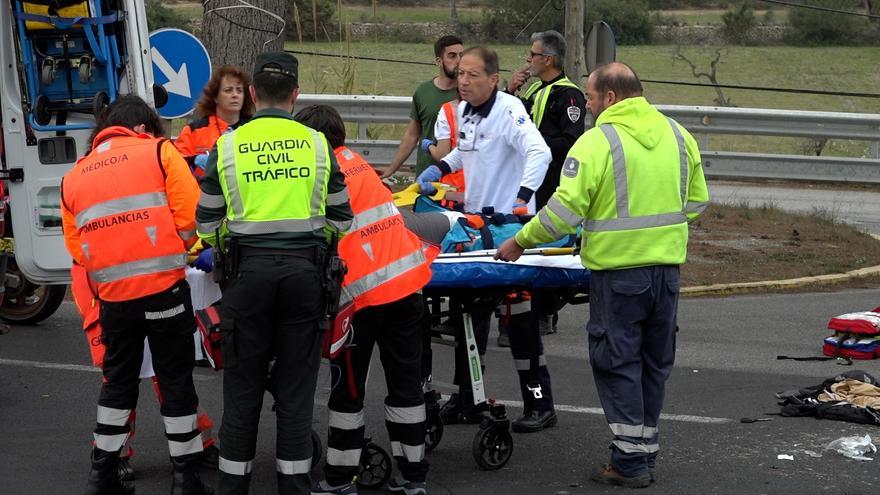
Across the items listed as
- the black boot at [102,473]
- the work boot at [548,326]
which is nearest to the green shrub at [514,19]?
the work boot at [548,326]

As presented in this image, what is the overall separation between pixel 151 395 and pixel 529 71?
3.48 metres

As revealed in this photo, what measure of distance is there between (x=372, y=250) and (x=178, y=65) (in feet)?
17.4

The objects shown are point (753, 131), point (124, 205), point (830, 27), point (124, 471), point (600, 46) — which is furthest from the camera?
point (830, 27)

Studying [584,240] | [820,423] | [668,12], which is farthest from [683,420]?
[668,12]

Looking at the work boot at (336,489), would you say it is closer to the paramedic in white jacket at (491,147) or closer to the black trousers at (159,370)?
the black trousers at (159,370)

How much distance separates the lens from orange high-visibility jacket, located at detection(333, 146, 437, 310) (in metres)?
5.56

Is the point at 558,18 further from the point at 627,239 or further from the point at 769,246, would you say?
the point at 627,239

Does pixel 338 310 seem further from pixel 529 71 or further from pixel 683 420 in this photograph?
pixel 529 71

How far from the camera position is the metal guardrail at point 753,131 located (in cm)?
1773

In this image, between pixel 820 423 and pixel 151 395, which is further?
pixel 151 395

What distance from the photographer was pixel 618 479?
6148 mm

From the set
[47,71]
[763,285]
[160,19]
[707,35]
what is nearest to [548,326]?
[763,285]

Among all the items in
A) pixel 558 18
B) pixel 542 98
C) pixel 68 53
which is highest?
pixel 68 53

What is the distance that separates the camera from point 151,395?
25.7ft
